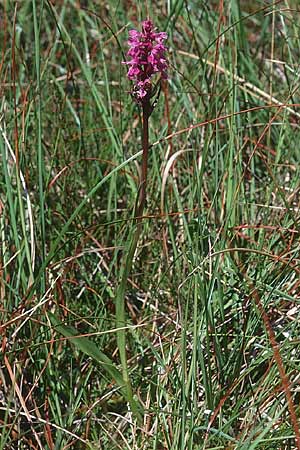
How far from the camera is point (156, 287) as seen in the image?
1774mm

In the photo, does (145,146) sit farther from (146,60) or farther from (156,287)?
(156,287)

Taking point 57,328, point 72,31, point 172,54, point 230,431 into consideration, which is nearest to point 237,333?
point 230,431

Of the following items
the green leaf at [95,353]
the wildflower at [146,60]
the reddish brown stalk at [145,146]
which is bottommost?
the green leaf at [95,353]

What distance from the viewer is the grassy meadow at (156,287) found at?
1.56m

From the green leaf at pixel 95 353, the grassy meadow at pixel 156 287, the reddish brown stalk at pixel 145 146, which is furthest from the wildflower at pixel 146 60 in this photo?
the green leaf at pixel 95 353

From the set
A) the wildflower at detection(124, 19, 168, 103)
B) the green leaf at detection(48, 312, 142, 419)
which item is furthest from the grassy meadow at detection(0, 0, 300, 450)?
the wildflower at detection(124, 19, 168, 103)

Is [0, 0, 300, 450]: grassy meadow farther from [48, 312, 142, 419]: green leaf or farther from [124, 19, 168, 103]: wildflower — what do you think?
[124, 19, 168, 103]: wildflower

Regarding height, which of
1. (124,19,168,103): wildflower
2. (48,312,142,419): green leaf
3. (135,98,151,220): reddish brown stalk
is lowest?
(48,312,142,419): green leaf

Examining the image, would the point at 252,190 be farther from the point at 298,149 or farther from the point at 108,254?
the point at 108,254

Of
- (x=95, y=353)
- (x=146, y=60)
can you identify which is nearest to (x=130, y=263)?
(x=95, y=353)

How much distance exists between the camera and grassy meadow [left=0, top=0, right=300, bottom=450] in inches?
61.2

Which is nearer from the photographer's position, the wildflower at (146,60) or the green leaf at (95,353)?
the wildflower at (146,60)

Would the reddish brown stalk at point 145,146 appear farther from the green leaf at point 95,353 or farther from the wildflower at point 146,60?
the green leaf at point 95,353

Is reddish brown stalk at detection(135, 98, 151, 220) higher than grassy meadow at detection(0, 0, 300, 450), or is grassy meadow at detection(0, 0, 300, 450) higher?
reddish brown stalk at detection(135, 98, 151, 220)
